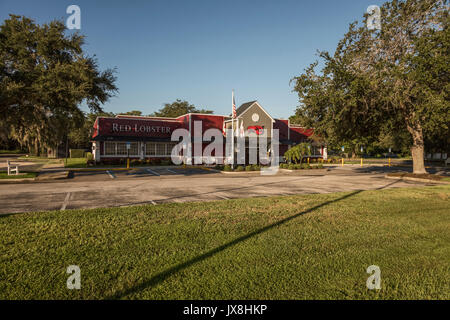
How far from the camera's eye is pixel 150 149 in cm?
3591

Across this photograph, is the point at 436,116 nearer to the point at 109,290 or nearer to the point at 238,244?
the point at 238,244

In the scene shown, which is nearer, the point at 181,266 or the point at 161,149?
the point at 181,266

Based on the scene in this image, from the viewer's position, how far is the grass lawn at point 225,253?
155 inches

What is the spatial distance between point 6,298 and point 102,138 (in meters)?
31.0

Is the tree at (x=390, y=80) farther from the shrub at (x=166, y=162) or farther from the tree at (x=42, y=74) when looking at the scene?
the shrub at (x=166, y=162)

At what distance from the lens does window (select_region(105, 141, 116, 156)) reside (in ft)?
109

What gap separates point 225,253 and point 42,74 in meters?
18.9

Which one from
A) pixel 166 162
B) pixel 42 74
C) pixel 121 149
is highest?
pixel 42 74

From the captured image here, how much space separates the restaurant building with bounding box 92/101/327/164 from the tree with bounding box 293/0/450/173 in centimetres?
1248

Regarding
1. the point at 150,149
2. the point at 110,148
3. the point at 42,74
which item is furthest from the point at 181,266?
the point at 150,149

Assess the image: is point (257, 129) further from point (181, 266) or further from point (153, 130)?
point (181, 266)

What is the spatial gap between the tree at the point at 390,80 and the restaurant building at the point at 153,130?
12.5 m

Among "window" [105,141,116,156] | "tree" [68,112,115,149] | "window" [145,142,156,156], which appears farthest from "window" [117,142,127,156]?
"tree" [68,112,115,149]

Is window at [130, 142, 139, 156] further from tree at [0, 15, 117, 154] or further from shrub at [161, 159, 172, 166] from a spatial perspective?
tree at [0, 15, 117, 154]
